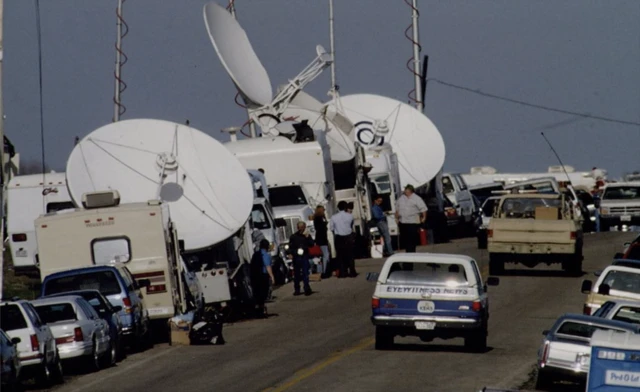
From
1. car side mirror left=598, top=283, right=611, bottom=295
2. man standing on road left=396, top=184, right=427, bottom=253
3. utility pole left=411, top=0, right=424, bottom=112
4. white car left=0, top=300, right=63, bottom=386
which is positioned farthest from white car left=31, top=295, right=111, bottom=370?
utility pole left=411, top=0, right=424, bottom=112

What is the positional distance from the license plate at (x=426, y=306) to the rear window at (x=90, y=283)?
227 inches

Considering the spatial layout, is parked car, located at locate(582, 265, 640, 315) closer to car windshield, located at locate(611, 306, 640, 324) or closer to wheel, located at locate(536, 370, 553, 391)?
car windshield, located at locate(611, 306, 640, 324)

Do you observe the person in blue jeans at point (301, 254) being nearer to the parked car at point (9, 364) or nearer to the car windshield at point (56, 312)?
the car windshield at point (56, 312)

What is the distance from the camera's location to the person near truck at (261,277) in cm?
3136

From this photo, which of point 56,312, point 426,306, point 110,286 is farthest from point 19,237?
point 426,306

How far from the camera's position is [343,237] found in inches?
1467

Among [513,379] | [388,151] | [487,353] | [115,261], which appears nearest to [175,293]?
[115,261]

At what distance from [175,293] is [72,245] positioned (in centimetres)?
211

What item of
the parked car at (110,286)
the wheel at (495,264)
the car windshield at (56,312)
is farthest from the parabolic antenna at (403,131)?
the car windshield at (56,312)

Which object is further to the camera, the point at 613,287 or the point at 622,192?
the point at 622,192

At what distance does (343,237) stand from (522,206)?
14.9ft

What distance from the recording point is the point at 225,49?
4144 cm

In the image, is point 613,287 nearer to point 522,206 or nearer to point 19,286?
point 522,206

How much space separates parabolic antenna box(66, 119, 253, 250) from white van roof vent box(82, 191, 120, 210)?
7.12 ft
